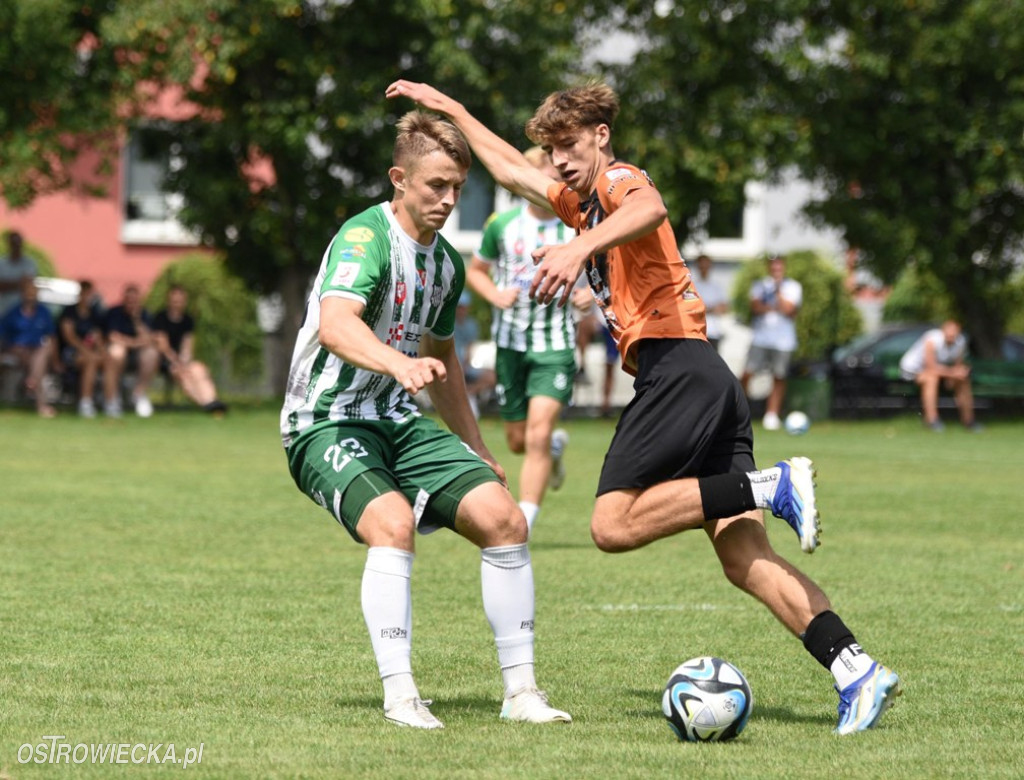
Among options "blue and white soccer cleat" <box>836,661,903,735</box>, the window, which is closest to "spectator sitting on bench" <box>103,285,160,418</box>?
the window

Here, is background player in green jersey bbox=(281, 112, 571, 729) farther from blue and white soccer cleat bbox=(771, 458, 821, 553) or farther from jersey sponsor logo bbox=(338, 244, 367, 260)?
blue and white soccer cleat bbox=(771, 458, 821, 553)

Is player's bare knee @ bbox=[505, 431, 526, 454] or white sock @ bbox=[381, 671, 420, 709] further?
player's bare knee @ bbox=[505, 431, 526, 454]

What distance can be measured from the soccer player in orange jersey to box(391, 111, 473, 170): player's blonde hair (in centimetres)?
34

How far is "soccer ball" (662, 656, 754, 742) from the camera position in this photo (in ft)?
17.8

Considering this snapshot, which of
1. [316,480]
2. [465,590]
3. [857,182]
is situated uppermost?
[857,182]

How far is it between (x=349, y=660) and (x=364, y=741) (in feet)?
5.02

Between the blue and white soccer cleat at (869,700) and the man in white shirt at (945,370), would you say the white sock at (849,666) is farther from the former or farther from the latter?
the man in white shirt at (945,370)

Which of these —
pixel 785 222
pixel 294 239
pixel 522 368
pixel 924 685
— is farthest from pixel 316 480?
pixel 785 222

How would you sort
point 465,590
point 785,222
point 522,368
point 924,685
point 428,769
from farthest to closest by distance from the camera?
point 785,222 → point 522,368 → point 465,590 → point 924,685 → point 428,769

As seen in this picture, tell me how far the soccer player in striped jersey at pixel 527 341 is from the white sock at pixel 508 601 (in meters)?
4.63

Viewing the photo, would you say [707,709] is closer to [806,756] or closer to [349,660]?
[806,756]

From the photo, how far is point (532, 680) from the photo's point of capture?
19.0ft

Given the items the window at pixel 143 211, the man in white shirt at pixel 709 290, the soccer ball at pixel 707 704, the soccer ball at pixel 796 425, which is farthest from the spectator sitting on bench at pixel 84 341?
the soccer ball at pixel 707 704

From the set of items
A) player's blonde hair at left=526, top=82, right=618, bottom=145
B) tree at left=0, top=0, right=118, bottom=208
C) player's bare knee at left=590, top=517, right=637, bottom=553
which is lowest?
player's bare knee at left=590, top=517, right=637, bottom=553
